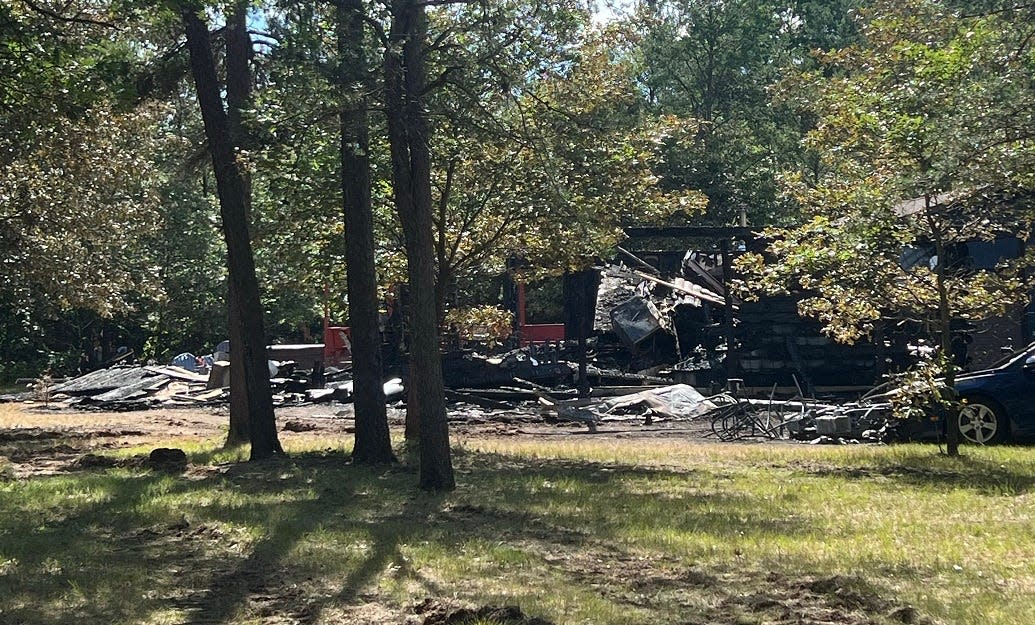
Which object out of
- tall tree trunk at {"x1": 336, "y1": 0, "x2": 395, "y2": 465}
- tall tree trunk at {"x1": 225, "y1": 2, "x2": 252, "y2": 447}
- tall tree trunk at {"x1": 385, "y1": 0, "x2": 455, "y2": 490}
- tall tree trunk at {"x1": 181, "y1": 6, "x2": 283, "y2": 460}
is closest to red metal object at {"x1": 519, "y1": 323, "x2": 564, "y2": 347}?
tall tree trunk at {"x1": 225, "y1": 2, "x2": 252, "y2": 447}

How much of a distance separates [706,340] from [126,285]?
1621 cm

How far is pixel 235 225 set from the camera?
57.1 feet

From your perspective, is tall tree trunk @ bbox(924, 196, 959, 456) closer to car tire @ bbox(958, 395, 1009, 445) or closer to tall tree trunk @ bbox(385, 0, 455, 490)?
car tire @ bbox(958, 395, 1009, 445)

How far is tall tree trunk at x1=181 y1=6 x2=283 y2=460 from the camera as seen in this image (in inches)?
678

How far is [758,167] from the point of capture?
4756 centimetres

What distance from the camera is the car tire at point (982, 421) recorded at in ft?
56.3

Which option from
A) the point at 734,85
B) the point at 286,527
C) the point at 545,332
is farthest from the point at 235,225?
the point at 734,85

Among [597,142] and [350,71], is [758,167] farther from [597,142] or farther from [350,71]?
[350,71]

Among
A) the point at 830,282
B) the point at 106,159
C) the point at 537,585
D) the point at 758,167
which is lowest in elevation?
the point at 537,585

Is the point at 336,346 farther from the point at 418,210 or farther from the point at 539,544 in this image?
the point at 539,544

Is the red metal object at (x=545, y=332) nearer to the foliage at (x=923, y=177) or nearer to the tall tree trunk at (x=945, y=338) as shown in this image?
the foliage at (x=923, y=177)

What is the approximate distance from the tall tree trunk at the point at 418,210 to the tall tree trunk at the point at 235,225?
4977mm

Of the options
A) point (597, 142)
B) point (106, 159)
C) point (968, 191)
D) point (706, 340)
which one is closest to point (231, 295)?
point (106, 159)

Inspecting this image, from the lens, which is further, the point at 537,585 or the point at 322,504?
the point at 322,504
